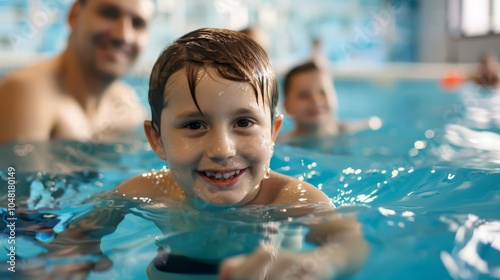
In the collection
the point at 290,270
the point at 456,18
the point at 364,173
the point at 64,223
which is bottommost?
the point at 456,18

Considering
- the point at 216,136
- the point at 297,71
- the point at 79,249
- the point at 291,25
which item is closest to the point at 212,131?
the point at 216,136

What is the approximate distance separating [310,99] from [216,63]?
2133mm

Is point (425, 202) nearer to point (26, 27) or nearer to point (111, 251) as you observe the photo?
point (111, 251)

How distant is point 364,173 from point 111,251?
1056mm

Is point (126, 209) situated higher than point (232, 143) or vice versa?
point (232, 143)

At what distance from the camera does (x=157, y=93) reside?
4.83ft

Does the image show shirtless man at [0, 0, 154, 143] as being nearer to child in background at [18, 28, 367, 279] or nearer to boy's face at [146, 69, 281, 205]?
child in background at [18, 28, 367, 279]

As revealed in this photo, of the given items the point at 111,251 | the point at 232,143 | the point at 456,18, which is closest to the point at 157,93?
the point at 232,143

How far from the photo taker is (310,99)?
11.4 feet

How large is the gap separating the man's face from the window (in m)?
9.12

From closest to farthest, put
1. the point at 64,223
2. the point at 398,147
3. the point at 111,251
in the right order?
1. the point at 111,251
2. the point at 64,223
3. the point at 398,147

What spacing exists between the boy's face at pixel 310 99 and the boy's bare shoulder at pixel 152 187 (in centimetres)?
178

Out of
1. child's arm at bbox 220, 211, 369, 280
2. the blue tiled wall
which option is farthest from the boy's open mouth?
the blue tiled wall

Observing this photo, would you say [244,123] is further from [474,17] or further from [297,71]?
[474,17]
